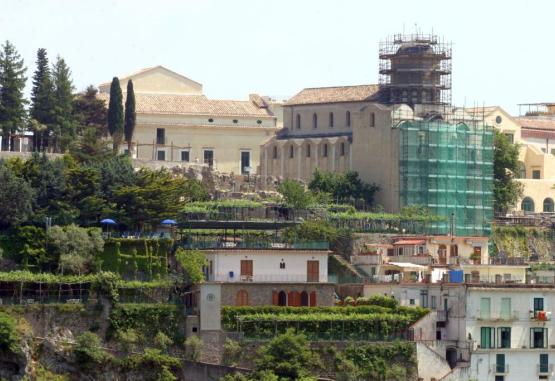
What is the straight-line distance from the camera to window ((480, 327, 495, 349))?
80.3m

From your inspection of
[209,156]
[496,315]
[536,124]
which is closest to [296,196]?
[209,156]

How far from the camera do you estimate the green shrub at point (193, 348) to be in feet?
254

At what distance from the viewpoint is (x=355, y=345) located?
7838 centimetres

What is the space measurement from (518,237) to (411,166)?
19.7 ft

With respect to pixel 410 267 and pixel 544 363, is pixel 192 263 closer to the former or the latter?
pixel 410 267

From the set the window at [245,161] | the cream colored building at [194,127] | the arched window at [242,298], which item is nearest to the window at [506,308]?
the arched window at [242,298]

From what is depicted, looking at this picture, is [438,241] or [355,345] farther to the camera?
[438,241]

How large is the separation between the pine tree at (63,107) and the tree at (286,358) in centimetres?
2500

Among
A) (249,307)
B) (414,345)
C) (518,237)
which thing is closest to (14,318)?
(249,307)

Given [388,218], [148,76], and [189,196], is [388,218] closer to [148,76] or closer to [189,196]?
[189,196]

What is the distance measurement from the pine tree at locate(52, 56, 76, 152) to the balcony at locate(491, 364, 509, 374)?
26.1 m

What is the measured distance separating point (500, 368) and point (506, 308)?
2.26 meters

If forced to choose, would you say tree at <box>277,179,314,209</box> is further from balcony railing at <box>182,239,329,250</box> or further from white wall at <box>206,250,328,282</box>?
white wall at <box>206,250,328,282</box>

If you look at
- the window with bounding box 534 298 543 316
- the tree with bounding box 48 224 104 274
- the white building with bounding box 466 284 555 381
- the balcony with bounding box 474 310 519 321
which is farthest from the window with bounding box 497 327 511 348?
the tree with bounding box 48 224 104 274
